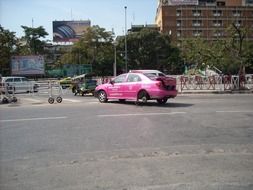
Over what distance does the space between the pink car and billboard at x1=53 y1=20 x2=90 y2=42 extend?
9230cm

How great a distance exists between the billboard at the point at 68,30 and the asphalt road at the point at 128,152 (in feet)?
326

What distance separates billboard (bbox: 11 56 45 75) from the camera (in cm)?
6494

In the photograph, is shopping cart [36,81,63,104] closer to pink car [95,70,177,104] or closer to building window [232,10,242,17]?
pink car [95,70,177,104]

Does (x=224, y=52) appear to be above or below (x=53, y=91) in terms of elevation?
above

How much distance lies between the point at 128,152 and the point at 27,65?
58.0 meters

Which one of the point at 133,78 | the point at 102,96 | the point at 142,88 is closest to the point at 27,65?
the point at 102,96

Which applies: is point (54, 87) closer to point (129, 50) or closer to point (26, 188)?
point (26, 188)

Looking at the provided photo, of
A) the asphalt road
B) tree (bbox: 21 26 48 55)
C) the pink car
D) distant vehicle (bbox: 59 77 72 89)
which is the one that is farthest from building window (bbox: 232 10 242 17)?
the asphalt road

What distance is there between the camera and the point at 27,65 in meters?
64.9

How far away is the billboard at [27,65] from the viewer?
6494 cm

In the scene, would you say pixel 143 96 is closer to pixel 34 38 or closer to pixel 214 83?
pixel 214 83

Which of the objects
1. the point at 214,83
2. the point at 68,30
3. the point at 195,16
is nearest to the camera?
the point at 214,83

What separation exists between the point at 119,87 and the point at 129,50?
72.2 meters

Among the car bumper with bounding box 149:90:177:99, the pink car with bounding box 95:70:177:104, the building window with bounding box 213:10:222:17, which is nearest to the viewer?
the car bumper with bounding box 149:90:177:99
